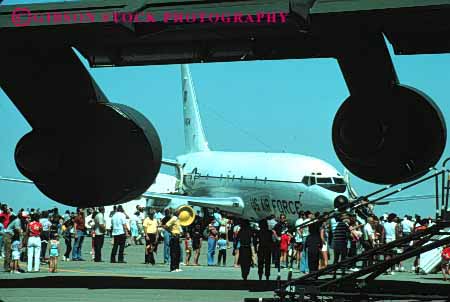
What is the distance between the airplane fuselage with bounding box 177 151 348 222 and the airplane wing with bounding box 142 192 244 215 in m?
0.35

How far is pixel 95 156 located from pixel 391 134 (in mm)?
5683

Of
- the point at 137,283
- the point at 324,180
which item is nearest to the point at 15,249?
the point at 137,283

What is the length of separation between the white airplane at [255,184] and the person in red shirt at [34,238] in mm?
22123

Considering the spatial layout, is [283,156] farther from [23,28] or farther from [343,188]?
[23,28]

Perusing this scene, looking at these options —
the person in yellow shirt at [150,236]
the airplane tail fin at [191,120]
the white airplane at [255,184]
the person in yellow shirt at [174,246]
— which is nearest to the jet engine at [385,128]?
the person in yellow shirt at [174,246]

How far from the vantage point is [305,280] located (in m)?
13.9

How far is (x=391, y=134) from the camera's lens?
57.6ft

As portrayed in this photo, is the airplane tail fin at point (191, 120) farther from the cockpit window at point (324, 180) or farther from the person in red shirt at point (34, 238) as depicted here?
the person in red shirt at point (34, 238)

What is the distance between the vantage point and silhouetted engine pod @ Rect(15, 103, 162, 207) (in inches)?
711

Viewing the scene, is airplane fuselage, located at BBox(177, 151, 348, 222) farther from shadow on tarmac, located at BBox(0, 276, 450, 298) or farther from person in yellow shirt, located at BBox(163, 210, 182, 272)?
shadow on tarmac, located at BBox(0, 276, 450, 298)

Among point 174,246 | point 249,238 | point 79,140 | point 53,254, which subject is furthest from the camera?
point 174,246

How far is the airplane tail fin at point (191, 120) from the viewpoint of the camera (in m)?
68.5

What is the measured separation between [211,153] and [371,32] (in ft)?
146

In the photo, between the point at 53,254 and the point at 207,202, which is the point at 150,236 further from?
the point at 207,202
